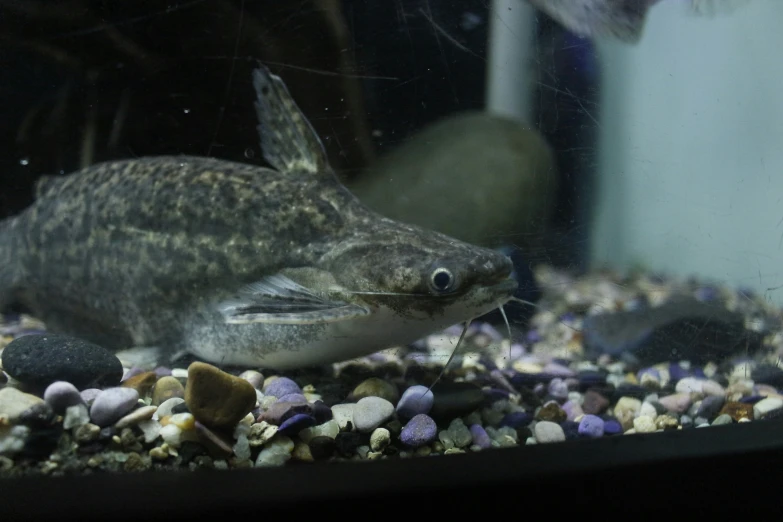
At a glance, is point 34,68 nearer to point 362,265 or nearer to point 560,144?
point 362,265

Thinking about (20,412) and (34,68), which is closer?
(20,412)

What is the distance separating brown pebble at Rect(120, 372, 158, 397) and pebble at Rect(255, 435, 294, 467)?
722 mm

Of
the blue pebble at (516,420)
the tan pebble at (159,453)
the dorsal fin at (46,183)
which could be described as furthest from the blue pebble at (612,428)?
the dorsal fin at (46,183)

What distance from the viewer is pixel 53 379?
2160mm

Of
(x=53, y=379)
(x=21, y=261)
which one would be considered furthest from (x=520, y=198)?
(x=21, y=261)

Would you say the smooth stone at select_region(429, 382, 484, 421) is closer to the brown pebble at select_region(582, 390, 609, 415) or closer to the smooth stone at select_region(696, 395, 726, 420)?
the brown pebble at select_region(582, 390, 609, 415)

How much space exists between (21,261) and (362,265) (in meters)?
2.40

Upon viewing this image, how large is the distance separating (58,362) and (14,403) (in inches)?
13.4

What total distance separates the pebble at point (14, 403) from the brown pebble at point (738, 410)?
274cm

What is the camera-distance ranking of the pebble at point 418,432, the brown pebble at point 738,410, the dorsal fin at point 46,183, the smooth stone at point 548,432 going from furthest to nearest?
the dorsal fin at point 46,183, the brown pebble at point 738,410, the smooth stone at point 548,432, the pebble at point 418,432

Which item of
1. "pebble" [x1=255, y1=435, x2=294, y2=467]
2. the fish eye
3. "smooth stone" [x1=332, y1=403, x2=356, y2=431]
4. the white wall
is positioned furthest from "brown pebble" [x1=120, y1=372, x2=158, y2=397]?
the white wall

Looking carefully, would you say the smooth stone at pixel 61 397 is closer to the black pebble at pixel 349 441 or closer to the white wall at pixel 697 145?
the black pebble at pixel 349 441

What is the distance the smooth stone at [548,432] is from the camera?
2.18 meters

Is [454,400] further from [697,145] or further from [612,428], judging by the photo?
[697,145]
